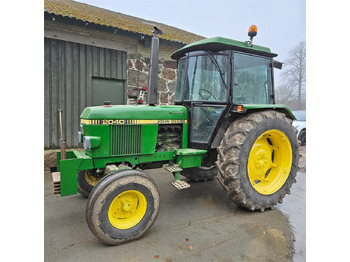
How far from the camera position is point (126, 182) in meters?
2.72

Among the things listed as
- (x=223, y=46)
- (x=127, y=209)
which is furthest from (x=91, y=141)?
(x=223, y=46)

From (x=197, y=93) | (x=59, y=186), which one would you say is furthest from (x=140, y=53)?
(x=59, y=186)

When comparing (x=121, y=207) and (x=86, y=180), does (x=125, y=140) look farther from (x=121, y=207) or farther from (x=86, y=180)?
(x=86, y=180)

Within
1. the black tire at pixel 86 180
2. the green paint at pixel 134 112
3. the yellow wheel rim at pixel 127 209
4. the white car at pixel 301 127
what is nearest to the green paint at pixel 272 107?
the green paint at pixel 134 112

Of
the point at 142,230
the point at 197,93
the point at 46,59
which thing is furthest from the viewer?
the point at 46,59

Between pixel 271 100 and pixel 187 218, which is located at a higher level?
pixel 271 100

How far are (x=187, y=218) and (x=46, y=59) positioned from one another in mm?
4998

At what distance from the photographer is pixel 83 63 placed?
6293mm

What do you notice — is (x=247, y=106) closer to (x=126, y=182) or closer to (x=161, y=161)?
(x=161, y=161)

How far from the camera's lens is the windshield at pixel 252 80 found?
3.63 metres

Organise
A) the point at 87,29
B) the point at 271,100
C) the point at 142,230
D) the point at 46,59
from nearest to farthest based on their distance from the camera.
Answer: the point at 142,230 → the point at 271,100 → the point at 46,59 → the point at 87,29

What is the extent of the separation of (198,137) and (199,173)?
126cm

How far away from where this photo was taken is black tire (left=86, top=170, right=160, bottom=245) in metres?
2.56

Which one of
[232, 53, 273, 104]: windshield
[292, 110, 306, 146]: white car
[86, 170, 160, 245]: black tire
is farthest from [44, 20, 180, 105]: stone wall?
[292, 110, 306, 146]: white car
